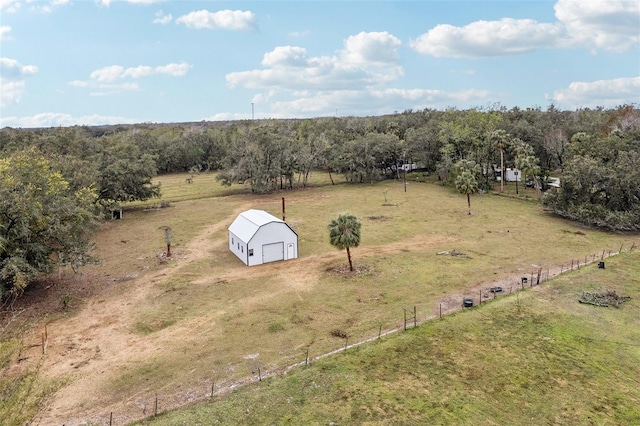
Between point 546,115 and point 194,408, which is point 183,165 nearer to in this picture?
→ point 546,115

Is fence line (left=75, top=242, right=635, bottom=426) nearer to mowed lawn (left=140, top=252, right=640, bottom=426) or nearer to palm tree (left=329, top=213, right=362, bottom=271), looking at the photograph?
mowed lawn (left=140, top=252, right=640, bottom=426)

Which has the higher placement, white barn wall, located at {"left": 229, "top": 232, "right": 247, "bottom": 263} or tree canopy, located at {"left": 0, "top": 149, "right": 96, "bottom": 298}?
tree canopy, located at {"left": 0, "top": 149, "right": 96, "bottom": 298}

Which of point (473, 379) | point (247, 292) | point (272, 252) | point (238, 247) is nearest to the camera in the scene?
point (473, 379)

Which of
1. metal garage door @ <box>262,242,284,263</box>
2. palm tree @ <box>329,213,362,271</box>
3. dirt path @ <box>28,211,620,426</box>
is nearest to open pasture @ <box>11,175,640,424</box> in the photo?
dirt path @ <box>28,211,620,426</box>

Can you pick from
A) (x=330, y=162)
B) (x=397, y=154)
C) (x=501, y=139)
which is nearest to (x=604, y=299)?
(x=501, y=139)

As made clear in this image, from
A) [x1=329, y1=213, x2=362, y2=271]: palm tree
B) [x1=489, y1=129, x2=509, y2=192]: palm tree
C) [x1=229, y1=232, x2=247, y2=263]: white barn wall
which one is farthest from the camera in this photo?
[x1=489, y1=129, x2=509, y2=192]: palm tree

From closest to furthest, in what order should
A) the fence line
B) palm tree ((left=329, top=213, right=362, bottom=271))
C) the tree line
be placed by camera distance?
1. the fence line
2. the tree line
3. palm tree ((left=329, top=213, right=362, bottom=271))

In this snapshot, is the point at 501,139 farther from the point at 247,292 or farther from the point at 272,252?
the point at 247,292
